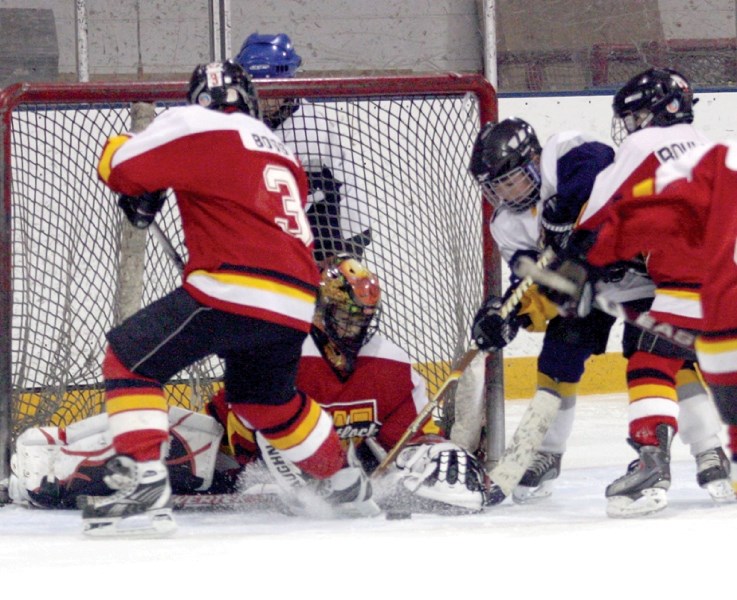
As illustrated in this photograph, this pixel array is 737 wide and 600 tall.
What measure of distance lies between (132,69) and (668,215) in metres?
2.70

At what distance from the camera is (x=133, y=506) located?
266cm

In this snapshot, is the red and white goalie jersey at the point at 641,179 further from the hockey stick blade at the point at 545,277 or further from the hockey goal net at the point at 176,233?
the hockey goal net at the point at 176,233

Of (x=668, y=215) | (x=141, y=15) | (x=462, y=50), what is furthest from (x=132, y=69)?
(x=668, y=215)

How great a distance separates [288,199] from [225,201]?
14cm

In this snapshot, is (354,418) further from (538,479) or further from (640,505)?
(640,505)

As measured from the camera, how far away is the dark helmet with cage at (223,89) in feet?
9.44

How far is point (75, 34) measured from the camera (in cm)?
467

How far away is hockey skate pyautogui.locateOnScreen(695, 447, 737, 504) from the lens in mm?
3012

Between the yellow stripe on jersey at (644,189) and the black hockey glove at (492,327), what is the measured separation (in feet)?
2.17

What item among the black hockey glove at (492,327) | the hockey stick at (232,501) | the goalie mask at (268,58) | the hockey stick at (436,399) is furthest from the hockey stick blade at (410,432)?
the goalie mask at (268,58)

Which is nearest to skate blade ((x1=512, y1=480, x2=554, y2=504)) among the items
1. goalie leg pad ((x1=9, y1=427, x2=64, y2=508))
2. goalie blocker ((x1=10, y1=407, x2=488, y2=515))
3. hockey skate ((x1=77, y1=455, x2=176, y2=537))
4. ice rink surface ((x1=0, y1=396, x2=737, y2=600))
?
goalie blocker ((x1=10, y1=407, x2=488, y2=515))

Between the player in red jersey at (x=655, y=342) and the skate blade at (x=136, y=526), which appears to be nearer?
the skate blade at (x=136, y=526)

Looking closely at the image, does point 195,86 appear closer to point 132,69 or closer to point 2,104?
point 2,104

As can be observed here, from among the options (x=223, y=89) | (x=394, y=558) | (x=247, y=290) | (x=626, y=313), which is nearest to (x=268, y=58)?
(x=223, y=89)
